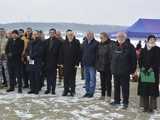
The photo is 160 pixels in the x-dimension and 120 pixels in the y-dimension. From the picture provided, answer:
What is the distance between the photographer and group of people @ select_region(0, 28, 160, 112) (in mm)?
11570

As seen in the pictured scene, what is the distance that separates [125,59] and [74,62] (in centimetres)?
203

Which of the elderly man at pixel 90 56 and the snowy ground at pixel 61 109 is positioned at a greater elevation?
the elderly man at pixel 90 56

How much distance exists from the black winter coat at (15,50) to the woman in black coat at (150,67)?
3.70m

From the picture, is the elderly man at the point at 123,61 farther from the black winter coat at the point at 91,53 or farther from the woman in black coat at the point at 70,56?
the woman in black coat at the point at 70,56

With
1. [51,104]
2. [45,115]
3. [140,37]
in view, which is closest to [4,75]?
[51,104]

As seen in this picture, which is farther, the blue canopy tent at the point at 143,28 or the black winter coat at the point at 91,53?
the blue canopy tent at the point at 143,28

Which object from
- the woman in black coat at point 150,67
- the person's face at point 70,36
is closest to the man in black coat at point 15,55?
the person's face at point 70,36

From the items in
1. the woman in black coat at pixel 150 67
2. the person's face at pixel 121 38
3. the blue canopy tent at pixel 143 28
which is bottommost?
the woman in black coat at pixel 150 67

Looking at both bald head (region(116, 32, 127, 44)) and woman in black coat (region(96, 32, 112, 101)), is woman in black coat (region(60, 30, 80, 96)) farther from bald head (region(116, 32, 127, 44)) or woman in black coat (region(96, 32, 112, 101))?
bald head (region(116, 32, 127, 44))

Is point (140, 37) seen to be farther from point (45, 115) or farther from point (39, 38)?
point (45, 115)

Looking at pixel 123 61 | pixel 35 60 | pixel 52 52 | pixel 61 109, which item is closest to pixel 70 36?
pixel 52 52

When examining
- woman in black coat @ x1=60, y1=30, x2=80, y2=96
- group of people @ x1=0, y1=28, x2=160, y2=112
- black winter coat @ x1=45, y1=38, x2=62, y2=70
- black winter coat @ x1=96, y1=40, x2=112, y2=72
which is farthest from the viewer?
black winter coat @ x1=45, y1=38, x2=62, y2=70

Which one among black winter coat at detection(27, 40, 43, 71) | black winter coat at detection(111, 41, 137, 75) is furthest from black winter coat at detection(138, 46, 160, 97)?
black winter coat at detection(27, 40, 43, 71)

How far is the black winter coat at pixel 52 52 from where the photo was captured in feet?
43.4
